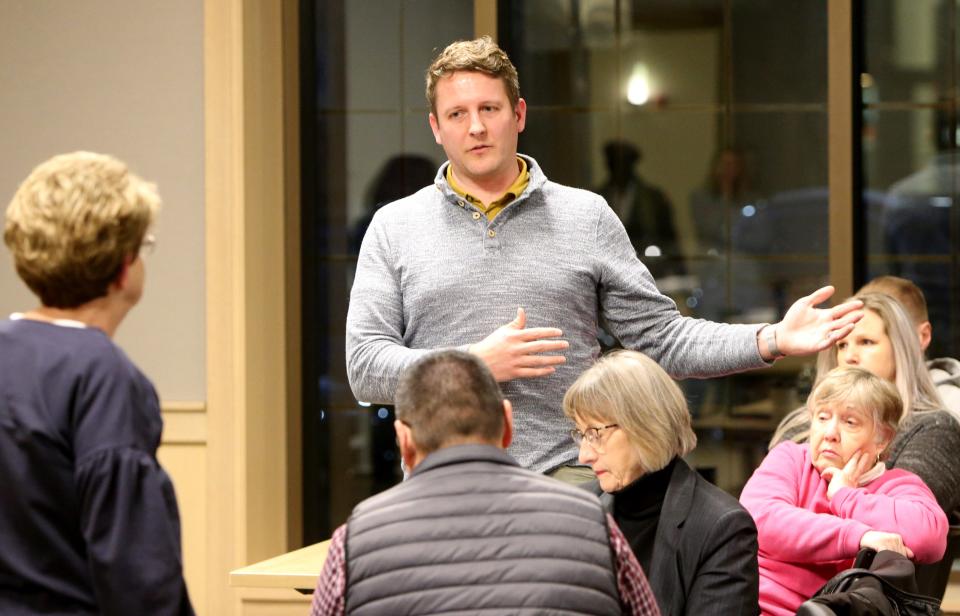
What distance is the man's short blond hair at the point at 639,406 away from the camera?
241 centimetres

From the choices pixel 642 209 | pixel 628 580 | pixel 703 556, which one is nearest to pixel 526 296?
pixel 703 556

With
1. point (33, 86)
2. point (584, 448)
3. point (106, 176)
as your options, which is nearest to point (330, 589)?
point (106, 176)

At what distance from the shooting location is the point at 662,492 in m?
2.47

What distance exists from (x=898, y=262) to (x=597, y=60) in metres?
1.13

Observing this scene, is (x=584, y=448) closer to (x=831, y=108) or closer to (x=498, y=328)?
(x=498, y=328)

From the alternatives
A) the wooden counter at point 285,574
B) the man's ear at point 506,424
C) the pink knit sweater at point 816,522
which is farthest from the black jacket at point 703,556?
the wooden counter at point 285,574

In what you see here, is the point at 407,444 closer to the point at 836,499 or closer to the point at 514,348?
the point at 514,348

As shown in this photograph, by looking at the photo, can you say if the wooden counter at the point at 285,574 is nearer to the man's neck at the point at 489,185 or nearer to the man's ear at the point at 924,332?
the man's neck at the point at 489,185

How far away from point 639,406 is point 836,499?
58 cm

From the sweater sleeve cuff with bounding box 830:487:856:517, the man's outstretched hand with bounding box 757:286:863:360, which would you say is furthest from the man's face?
the sweater sleeve cuff with bounding box 830:487:856:517

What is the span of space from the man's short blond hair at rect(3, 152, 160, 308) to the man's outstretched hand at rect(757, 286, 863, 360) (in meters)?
1.33

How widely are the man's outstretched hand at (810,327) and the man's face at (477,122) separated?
632mm

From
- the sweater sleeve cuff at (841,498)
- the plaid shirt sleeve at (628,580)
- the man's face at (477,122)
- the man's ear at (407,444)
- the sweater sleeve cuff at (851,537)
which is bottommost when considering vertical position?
the sweater sleeve cuff at (851,537)

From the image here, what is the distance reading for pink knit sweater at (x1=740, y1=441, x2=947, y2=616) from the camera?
2.64 meters
